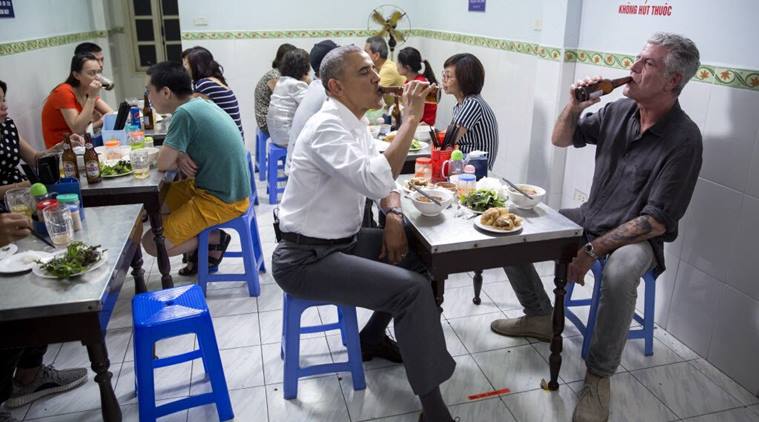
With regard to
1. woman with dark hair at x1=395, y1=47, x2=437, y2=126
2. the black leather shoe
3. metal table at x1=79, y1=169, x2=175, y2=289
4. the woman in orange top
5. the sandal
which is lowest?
the black leather shoe

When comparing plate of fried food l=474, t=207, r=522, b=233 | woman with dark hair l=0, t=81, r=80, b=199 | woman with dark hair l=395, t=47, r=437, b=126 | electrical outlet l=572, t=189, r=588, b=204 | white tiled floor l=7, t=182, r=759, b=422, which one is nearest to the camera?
plate of fried food l=474, t=207, r=522, b=233

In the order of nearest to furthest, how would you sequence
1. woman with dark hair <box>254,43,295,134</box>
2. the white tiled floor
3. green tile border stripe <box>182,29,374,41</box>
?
1. the white tiled floor
2. woman with dark hair <box>254,43,295,134</box>
3. green tile border stripe <box>182,29,374,41</box>

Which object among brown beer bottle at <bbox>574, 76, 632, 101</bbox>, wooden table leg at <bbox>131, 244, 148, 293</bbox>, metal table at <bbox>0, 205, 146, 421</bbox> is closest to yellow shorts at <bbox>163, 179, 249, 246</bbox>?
wooden table leg at <bbox>131, 244, 148, 293</bbox>

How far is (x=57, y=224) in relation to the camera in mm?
1775

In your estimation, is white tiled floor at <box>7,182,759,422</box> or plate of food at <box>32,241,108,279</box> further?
white tiled floor at <box>7,182,759,422</box>

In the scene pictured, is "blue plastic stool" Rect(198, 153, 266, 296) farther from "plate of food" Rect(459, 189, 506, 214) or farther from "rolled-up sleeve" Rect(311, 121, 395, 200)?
"plate of food" Rect(459, 189, 506, 214)

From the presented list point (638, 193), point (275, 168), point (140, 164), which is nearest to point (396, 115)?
point (275, 168)

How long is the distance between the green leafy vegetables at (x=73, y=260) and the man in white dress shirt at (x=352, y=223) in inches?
24.2

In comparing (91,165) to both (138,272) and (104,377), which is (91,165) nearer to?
(138,272)

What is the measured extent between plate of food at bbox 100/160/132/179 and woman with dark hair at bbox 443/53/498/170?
1608mm

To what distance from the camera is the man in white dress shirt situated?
1896 mm

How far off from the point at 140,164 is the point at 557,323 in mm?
1918

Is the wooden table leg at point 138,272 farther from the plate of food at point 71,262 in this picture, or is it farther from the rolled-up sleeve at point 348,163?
the rolled-up sleeve at point 348,163

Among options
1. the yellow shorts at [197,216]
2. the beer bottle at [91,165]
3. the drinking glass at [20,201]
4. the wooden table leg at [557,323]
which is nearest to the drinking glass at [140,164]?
the beer bottle at [91,165]
